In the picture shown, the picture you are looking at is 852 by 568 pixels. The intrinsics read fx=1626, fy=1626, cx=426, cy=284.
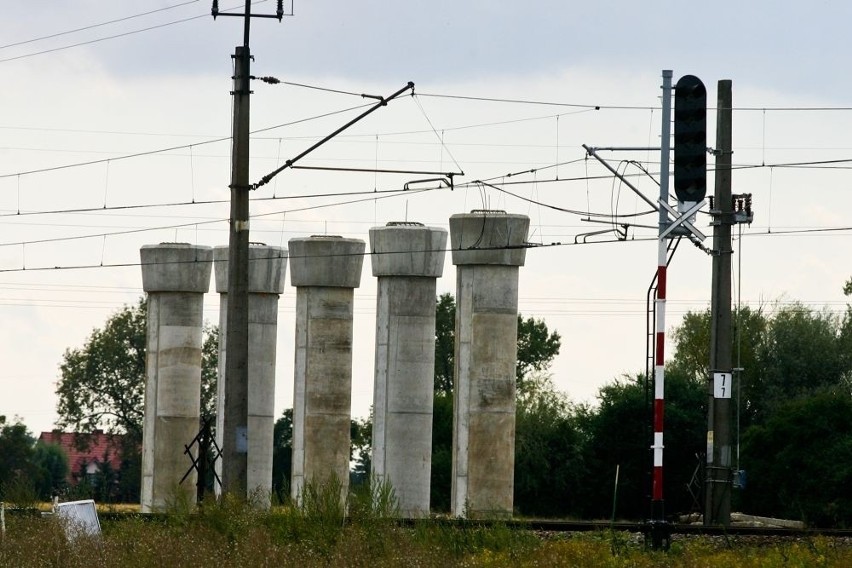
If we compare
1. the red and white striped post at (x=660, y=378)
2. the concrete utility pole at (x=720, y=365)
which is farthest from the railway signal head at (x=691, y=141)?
the concrete utility pole at (x=720, y=365)

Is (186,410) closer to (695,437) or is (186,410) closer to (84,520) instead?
(695,437)

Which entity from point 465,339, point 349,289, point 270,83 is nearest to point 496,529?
point 270,83

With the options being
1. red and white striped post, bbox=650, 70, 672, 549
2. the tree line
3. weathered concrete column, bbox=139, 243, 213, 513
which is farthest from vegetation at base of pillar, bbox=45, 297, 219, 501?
red and white striped post, bbox=650, 70, 672, 549

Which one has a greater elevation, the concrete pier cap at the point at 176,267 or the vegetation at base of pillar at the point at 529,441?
the concrete pier cap at the point at 176,267

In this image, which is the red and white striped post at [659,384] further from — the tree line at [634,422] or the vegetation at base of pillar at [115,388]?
the vegetation at base of pillar at [115,388]

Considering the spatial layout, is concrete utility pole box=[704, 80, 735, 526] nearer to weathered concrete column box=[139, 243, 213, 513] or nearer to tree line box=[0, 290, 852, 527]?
tree line box=[0, 290, 852, 527]

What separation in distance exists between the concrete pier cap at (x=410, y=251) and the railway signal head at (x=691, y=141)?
19.4 metres

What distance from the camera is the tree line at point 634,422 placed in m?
48.6

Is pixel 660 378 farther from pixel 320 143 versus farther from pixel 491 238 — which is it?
pixel 491 238

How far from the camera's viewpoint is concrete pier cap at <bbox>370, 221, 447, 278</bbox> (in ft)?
135

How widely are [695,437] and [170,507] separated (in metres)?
35.2

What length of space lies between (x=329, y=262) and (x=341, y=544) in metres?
23.2

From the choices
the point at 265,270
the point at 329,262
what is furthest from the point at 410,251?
Result: the point at 265,270

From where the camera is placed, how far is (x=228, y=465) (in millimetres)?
25391
